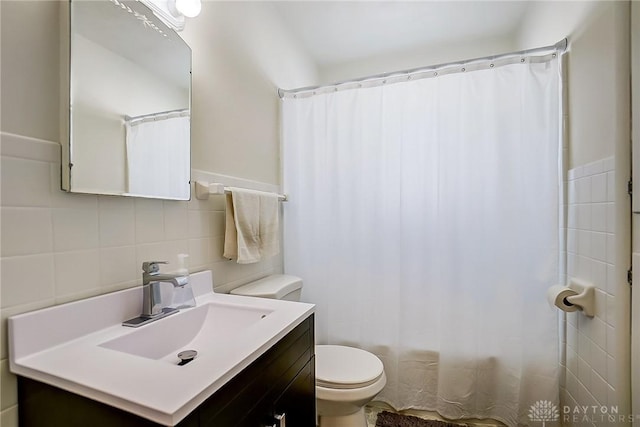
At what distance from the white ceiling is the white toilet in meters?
1.76

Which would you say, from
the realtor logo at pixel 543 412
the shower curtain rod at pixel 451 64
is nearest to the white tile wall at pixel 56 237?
the shower curtain rod at pixel 451 64

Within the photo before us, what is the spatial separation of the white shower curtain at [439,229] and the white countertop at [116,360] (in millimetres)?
946

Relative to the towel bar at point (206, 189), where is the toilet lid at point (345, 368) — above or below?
below

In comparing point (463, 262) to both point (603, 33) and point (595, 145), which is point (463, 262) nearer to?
point (595, 145)

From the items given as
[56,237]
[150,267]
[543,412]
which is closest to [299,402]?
[150,267]

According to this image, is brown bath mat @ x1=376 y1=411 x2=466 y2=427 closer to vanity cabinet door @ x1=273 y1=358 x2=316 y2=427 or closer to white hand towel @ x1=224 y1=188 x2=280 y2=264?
vanity cabinet door @ x1=273 y1=358 x2=316 y2=427

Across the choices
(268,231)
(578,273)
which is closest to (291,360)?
(268,231)

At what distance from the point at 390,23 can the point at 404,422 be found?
254cm

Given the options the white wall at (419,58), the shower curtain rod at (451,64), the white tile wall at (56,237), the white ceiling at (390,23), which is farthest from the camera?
the white wall at (419,58)

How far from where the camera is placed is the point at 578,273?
139 cm

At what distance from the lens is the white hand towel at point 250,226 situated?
1363 millimetres

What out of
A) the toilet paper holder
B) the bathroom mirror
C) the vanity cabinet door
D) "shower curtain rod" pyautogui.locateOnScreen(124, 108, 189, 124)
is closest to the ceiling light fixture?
the bathroom mirror

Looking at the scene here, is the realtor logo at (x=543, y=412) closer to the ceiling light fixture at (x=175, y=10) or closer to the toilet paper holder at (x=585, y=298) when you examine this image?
the toilet paper holder at (x=585, y=298)

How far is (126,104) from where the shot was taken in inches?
38.2
